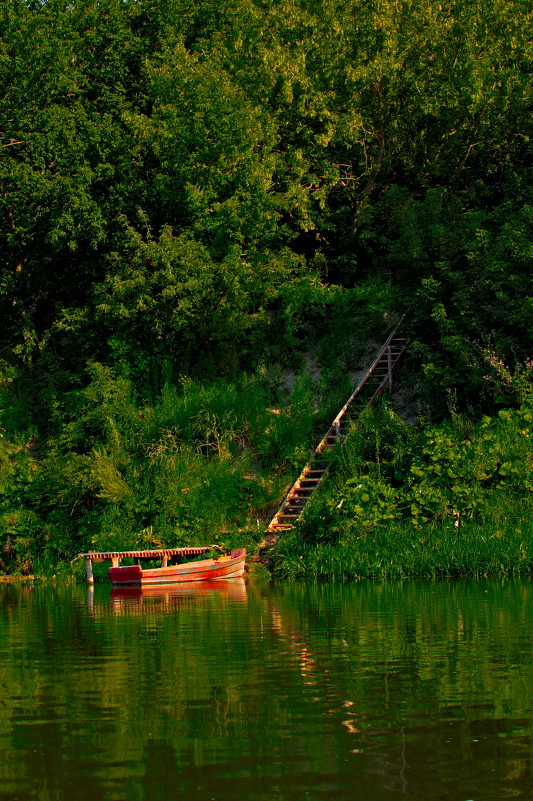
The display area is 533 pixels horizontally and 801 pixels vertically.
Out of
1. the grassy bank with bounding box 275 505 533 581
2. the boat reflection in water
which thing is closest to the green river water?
the boat reflection in water

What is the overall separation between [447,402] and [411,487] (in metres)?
3.90

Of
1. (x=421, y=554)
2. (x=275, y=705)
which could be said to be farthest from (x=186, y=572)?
(x=275, y=705)

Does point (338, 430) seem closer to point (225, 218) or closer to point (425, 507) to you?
point (425, 507)

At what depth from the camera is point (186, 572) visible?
25641 mm

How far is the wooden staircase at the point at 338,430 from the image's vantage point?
28134 mm

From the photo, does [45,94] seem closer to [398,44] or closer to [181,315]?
[181,315]

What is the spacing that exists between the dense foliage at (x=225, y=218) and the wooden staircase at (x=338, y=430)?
84cm

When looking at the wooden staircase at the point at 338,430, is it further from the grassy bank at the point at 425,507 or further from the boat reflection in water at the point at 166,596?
the boat reflection in water at the point at 166,596

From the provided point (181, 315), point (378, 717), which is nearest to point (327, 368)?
point (181, 315)

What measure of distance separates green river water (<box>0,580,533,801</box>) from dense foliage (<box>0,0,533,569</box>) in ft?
48.6

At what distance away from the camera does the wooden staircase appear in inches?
1108

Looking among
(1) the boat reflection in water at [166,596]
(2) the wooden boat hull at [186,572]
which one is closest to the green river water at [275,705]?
(1) the boat reflection in water at [166,596]

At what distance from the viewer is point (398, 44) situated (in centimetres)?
3756

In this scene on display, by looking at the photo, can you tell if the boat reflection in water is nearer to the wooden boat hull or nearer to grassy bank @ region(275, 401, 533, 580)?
the wooden boat hull
